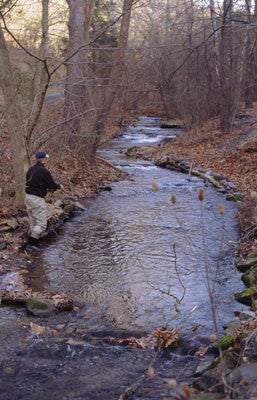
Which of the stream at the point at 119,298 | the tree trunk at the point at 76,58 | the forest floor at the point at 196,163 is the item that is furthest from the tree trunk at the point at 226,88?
the stream at the point at 119,298

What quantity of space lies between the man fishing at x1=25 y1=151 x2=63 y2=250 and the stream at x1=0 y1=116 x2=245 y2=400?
0.47 metres

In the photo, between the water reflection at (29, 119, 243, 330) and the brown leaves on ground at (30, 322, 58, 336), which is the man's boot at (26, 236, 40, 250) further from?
the brown leaves on ground at (30, 322, 58, 336)

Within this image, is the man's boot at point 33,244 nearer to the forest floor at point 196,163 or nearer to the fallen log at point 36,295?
the forest floor at point 196,163

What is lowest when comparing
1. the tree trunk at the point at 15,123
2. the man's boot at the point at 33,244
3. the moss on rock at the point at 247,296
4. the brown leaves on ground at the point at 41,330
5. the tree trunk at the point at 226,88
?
the brown leaves on ground at the point at 41,330

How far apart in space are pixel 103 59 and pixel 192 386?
29.3 metres

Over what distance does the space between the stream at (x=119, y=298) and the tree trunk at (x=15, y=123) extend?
5.00ft

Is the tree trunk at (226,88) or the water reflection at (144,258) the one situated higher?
the tree trunk at (226,88)

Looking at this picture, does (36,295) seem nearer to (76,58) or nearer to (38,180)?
(38,180)

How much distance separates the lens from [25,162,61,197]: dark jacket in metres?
9.53

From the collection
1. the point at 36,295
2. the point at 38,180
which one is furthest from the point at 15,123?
the point at 36,295

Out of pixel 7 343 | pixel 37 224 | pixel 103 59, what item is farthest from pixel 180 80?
pixel 7 343

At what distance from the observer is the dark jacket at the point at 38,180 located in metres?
9.53

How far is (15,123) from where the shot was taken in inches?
423

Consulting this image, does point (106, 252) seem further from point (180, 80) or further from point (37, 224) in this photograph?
point (180, 80)
